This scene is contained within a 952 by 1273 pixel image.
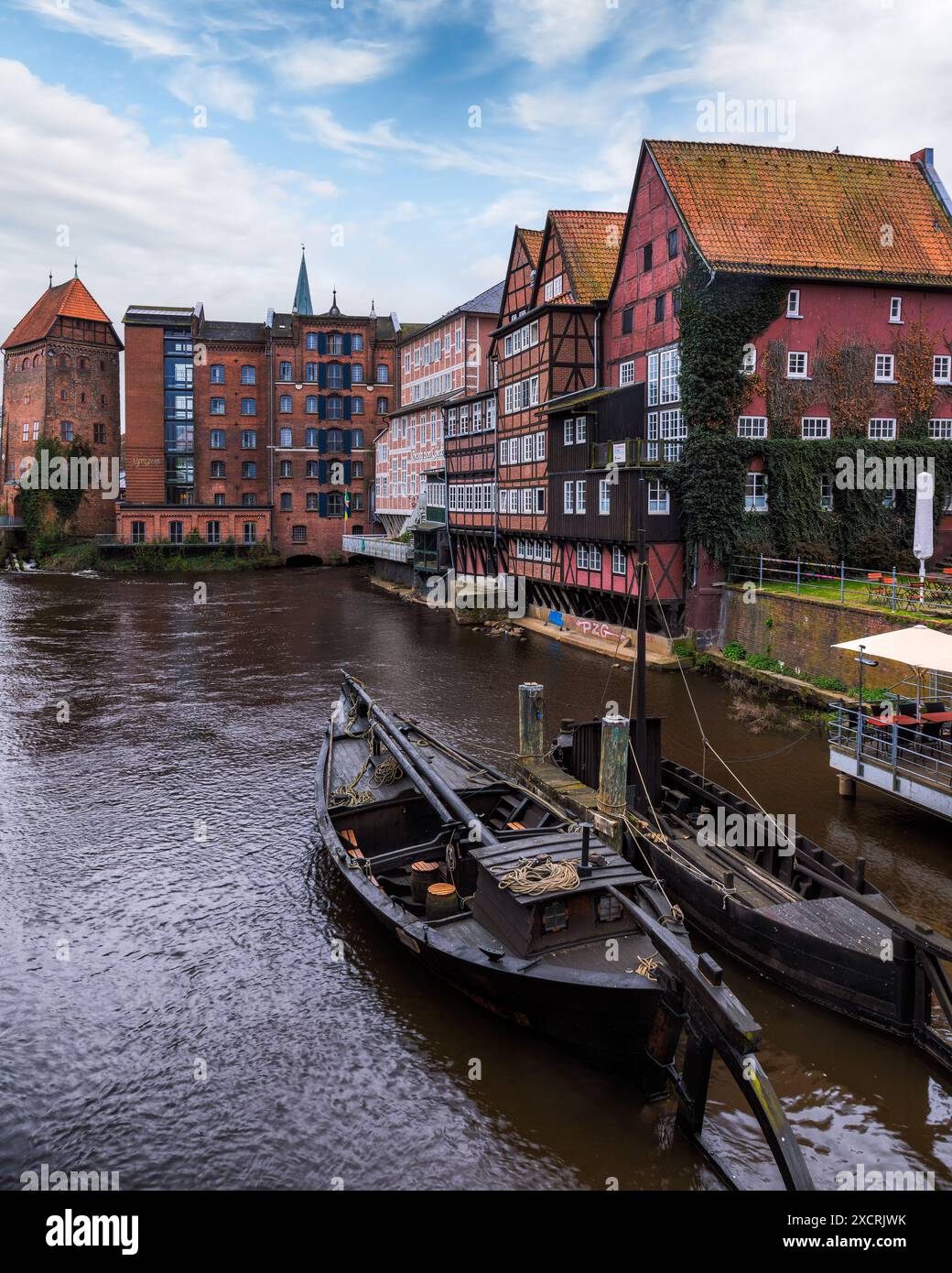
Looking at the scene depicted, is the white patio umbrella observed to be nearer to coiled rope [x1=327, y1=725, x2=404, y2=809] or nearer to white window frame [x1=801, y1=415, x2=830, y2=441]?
white window frame [x1=801, y1=415, x2=830, y2=441]

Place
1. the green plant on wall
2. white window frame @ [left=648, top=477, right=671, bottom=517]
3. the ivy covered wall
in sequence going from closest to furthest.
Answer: the ivy covered wall
white window frame @ [left=648, top=477, right=671, bottom=517]
the green plant on wall

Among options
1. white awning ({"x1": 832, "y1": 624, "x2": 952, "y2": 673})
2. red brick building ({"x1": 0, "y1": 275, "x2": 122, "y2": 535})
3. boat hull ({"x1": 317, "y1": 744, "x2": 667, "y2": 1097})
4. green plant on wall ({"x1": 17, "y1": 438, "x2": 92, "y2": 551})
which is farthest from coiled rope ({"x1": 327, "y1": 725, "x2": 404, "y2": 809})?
red brick building ({"x1": 0, "y1": 275, "x2": 122, "y2": 535})

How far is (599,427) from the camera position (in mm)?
35844

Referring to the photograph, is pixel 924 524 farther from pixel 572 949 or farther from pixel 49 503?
pixel 49 503

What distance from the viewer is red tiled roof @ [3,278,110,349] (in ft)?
251

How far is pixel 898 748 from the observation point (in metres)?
17.0

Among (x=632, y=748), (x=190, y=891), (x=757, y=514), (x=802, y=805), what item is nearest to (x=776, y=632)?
(x=757, y=514)

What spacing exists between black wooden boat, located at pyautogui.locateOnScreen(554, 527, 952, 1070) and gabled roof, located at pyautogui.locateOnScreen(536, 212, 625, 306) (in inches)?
1075

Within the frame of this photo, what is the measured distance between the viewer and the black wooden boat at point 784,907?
35.0 ft

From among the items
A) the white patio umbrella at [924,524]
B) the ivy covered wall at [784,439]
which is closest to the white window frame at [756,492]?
the ivy covered wall at [784,439]

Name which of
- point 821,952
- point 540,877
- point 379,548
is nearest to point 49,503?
point 379,548

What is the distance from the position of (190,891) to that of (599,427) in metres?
25.4

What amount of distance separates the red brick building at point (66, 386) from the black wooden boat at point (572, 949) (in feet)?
233

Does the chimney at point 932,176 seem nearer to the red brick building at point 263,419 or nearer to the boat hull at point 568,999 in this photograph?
the boat hull at point 568,999
